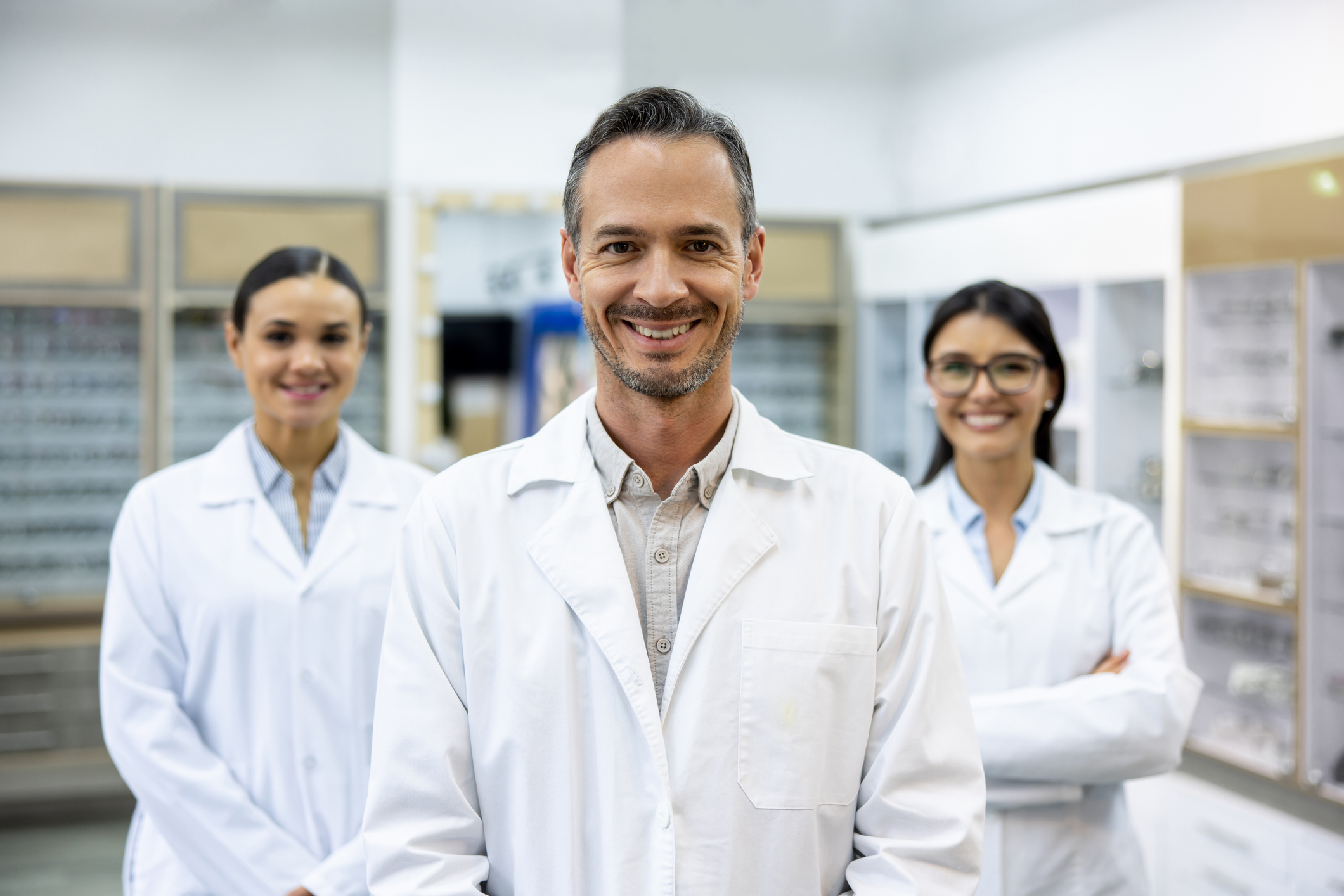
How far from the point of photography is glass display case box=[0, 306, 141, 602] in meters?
4.84

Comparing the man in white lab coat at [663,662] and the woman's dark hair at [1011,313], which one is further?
the woman's dark hair at [1011,313]

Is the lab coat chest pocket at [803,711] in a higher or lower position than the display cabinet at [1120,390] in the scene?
lower

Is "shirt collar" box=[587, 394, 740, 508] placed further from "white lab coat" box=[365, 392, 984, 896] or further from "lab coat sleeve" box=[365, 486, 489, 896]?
"lab coat sleeve" box=[365, 486, 489, 896]

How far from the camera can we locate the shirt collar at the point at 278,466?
7.12ft

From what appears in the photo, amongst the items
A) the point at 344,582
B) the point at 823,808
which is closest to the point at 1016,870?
the point at 823,808

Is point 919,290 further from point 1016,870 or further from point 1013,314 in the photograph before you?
point 1016,870

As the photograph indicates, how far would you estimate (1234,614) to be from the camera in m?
3.93

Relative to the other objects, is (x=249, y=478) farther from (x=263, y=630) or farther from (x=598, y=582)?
(x=598, y=582)

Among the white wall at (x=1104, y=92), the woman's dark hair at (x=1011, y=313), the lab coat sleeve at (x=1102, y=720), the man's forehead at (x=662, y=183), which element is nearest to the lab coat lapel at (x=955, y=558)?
the lab coat sleeve at (x=1102, y=720)

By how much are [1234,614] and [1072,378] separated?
3.88 ft

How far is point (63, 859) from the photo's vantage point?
422 centimetres

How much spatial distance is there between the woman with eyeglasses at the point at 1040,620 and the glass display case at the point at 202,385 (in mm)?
3446

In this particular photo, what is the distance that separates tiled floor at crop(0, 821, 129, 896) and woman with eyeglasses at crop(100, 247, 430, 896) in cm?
233

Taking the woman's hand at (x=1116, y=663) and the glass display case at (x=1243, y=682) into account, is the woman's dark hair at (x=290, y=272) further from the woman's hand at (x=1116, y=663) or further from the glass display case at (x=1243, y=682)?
the glass display case at (x=1243, y=682)
